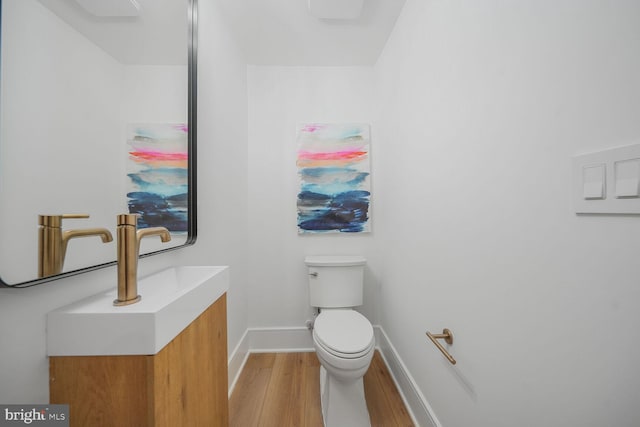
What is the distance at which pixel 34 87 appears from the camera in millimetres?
486

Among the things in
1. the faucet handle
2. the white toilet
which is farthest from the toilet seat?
the faucet handle

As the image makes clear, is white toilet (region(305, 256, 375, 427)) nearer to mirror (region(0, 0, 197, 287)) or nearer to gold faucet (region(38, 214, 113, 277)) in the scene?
mirror (region(0, 0, 197, 287))

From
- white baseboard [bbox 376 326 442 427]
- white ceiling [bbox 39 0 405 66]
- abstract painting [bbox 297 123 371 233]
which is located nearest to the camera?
white ceiling [bbox 39 0 405 66]

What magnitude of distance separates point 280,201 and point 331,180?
1.44 ft

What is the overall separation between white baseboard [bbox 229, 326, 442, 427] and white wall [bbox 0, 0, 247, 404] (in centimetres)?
15

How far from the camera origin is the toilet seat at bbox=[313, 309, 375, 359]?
1157 mm

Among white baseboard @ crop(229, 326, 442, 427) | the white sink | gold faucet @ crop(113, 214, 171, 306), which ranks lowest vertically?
white baseboard @ crop(229, 326, 442, 427)

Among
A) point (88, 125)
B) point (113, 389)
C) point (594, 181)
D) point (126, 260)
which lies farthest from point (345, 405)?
point (88, 125)

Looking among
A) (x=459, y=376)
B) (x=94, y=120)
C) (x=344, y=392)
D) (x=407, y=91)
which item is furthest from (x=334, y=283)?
(x=94, y=120)

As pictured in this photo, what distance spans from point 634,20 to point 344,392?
1549 mm

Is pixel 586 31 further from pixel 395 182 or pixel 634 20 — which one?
pixel 395 182

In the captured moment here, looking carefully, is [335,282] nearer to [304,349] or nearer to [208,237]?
[304,349]

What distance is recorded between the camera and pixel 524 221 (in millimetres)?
647

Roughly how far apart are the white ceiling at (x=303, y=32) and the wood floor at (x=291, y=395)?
7.40ft
